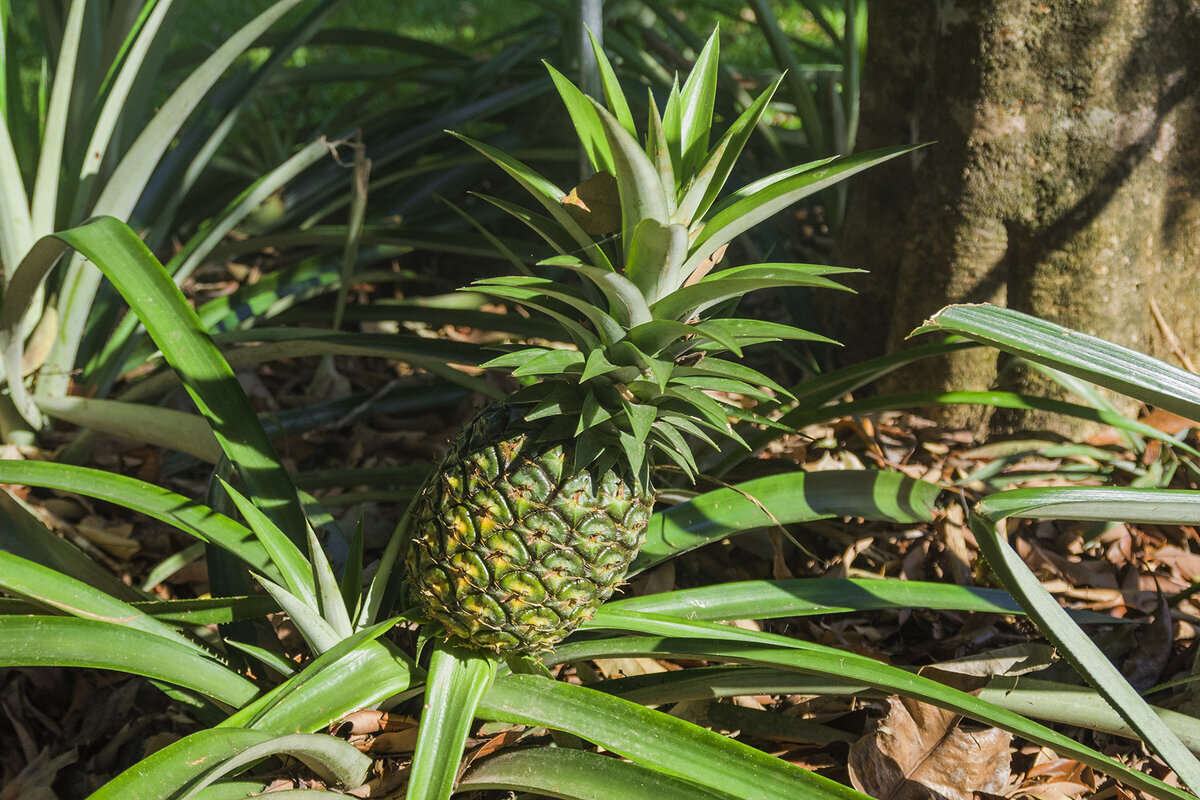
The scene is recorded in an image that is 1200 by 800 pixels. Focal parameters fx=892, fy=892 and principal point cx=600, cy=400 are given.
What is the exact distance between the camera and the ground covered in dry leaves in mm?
1449

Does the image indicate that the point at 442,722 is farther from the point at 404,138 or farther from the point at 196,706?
the point at 404,138

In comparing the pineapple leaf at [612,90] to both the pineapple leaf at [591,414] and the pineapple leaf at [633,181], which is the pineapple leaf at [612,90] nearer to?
the pineapple leaf at [633,181]

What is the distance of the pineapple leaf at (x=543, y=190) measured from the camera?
1.13 m

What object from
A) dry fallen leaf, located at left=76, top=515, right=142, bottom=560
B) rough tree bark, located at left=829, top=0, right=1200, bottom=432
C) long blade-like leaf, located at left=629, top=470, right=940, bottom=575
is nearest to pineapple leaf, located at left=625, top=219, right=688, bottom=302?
long blade-like leaf, located at left=629, top=470, right=940, bottom=575

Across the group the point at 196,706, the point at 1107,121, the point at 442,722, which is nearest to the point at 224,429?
the point at 196,706

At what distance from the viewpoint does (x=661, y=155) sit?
3.55ft

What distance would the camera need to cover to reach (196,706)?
1346 millimetres

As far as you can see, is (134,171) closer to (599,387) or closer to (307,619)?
(307,619)

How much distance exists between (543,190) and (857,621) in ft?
3.86

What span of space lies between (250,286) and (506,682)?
5.05 ft

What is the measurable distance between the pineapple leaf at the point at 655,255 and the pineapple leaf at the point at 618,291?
2 centimetres

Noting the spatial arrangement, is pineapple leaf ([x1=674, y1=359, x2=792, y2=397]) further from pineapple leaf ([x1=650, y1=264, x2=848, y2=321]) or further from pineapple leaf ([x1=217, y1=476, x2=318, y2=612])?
pineapple leaf ([x1=217, y1=476, x2=318, y2=612])

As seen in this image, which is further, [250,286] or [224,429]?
[250,286]

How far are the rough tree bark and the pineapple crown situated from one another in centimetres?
98
